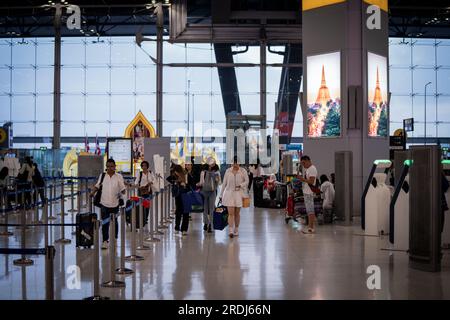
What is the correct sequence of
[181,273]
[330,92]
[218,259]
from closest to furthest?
[181,273] < [218,259] < [330,92]

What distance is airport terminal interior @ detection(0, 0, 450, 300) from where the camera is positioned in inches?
360

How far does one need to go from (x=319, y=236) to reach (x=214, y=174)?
9.07ft

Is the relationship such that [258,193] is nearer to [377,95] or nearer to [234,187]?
[377,95]

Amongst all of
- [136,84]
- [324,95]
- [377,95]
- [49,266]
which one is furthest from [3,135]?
[49,266]

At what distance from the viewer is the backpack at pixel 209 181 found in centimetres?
1453

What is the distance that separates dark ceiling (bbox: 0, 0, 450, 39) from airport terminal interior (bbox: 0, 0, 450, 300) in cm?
14

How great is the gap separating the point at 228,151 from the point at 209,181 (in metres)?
20.0

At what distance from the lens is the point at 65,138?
3928cm

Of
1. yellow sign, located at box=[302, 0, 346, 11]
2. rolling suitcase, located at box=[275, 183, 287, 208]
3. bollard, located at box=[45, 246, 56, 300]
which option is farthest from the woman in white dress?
rolling suitcase, located at box=[275, 183, 287, 208]

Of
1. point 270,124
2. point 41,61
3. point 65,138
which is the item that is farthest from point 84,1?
point 270,124

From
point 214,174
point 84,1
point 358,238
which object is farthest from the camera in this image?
point 84,1

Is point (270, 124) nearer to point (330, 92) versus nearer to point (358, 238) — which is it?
point (330, 92)

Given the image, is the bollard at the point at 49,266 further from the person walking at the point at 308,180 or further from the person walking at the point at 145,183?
the person walking at the point at 308,180

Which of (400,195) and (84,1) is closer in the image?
(400,195)
